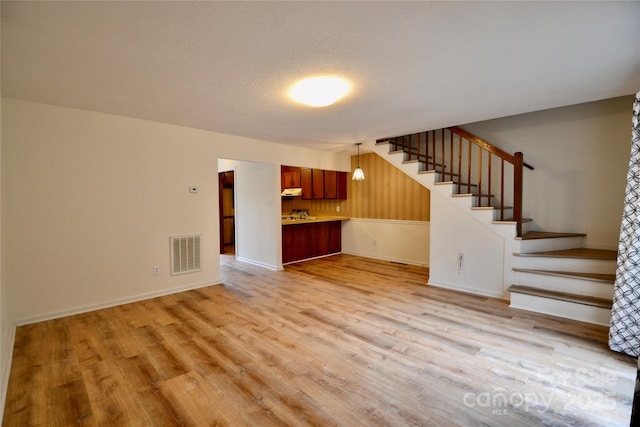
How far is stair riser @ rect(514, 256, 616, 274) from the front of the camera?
3.23 meters

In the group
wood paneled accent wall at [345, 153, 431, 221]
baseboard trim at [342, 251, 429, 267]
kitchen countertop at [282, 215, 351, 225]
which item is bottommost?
baseboard trim at [342, 251, 429, 267]

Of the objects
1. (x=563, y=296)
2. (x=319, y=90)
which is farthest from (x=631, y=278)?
(x=319, y=90)

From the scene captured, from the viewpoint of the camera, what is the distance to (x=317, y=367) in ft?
7.32

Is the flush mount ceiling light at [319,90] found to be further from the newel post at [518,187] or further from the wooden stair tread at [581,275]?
the wooden stair tread at [581,275]

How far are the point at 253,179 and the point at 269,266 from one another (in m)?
1.79

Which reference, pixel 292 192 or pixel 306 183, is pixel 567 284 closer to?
pixel 306 183

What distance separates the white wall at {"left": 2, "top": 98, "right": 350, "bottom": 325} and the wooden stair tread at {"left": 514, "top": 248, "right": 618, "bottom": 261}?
4.66 meters

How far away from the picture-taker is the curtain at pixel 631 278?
2359 millimetres

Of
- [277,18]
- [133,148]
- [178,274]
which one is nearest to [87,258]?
[178,274]

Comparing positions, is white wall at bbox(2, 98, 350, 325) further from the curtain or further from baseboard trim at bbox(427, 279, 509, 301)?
the curtain

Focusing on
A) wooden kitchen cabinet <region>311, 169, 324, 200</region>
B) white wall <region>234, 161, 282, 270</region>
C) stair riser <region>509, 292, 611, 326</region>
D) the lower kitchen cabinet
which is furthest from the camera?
wooden kitchen cabinet <region>311, 169, 324, 200</region>

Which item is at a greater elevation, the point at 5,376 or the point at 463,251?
the point at 463,251

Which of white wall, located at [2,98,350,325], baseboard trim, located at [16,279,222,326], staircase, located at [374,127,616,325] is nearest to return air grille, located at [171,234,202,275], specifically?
white wall, located at [2,98,350,325]

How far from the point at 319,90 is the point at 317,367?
2.43 meters
